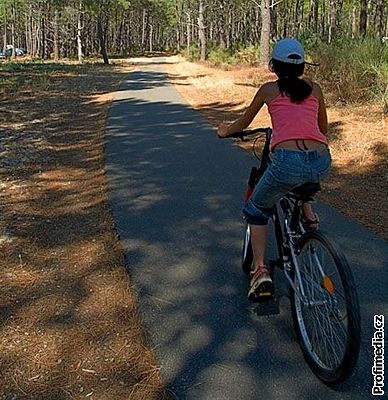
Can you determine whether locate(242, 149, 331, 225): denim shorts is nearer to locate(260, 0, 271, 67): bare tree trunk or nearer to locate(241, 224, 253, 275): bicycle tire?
locate(241, 224, 253, 275): bicycle tire

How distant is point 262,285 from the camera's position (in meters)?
3.56

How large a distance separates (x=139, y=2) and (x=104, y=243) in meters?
81.8

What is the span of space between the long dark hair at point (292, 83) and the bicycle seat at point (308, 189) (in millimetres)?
542

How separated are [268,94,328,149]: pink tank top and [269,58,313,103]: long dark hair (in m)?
0.03

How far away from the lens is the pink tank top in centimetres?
323

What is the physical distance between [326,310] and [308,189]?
759mm

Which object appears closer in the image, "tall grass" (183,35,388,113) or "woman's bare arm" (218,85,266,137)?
"woman's bare arm" (218,85,266,137)

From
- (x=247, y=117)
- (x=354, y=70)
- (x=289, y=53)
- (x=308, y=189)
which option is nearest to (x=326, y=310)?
(x=308, y=189)

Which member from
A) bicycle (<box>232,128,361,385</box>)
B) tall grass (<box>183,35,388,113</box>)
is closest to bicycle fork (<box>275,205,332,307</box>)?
bicycle (<box>232,128,361,385</box>)

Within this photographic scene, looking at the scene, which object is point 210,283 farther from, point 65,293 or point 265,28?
point 265,28

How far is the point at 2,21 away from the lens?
73.8 m

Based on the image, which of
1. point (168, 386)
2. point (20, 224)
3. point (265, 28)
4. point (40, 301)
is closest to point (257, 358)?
point (168, 386)

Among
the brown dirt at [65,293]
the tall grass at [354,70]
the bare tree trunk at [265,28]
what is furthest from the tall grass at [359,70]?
the bare tree trunk at [265,28]

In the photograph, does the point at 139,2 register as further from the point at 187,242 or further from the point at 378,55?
the point at 187,242
